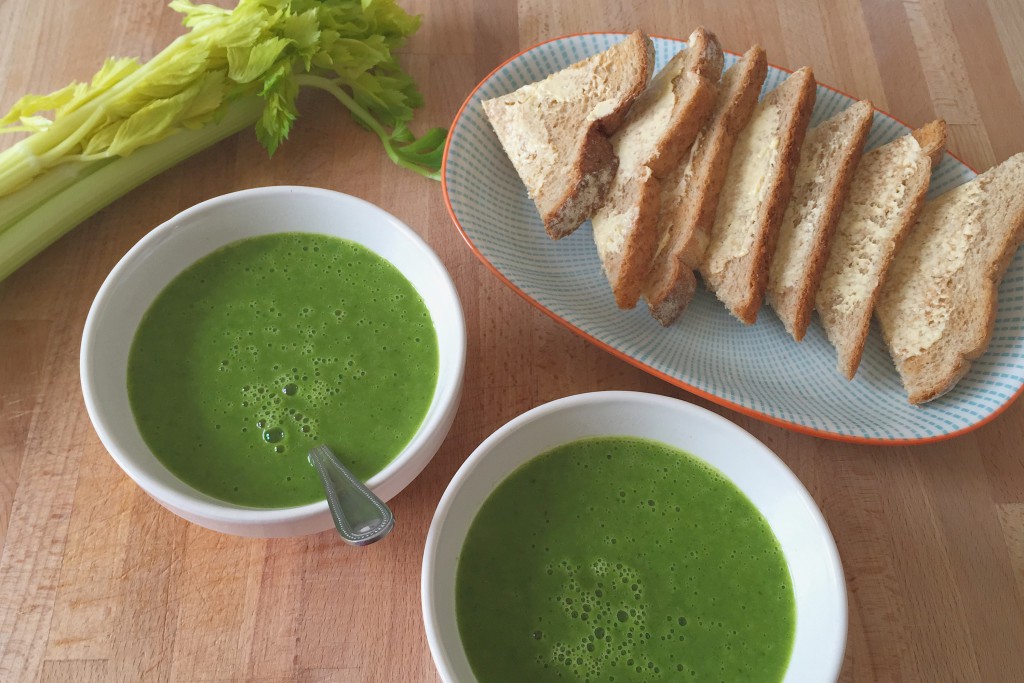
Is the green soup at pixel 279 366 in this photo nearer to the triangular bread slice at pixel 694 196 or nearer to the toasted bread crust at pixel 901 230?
the triangular bread slice at pixel 694 196

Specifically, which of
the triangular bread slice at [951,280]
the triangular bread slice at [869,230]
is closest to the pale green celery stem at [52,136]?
the triangular bread slice at [869,230]

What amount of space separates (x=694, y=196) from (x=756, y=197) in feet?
0.49

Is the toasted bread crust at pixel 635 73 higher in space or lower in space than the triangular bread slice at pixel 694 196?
higher

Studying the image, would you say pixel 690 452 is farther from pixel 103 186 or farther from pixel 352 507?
pixel 103 186

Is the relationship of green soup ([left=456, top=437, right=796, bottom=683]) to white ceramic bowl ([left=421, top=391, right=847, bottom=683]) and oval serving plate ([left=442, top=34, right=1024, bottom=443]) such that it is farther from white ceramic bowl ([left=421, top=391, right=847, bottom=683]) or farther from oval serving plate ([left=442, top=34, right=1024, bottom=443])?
oval serving plate ([left=442, top=34, right=1024, bottom=443])

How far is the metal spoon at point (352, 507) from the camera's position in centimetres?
126

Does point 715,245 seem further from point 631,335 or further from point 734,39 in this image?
point 734,39

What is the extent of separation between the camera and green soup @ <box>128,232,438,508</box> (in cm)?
142

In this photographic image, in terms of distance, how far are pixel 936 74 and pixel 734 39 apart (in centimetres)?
60

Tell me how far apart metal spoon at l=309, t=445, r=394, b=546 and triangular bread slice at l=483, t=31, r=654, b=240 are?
761mm

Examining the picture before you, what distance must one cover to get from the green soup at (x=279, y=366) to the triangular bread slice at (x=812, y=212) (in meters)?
0.81

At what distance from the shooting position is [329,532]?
5.05ft

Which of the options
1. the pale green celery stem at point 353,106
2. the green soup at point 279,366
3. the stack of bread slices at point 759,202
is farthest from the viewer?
the pale green celery stem at point 353,106

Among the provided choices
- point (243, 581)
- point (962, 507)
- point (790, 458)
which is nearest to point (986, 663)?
point (962, 507)
